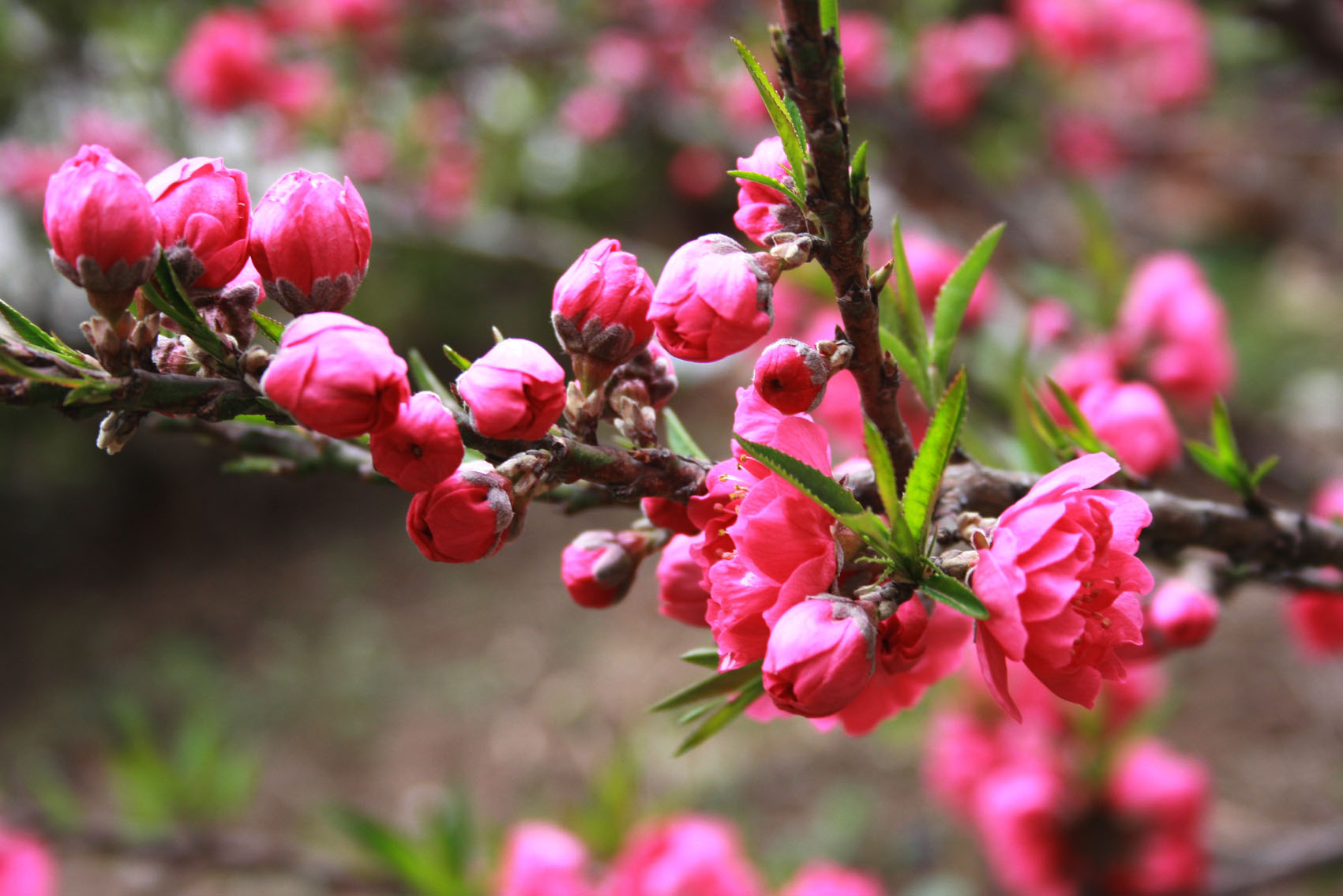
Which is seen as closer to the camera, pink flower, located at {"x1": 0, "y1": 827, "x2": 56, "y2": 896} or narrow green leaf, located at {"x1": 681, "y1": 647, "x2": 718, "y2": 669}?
narrow green leaf, located at {"x1": 681, "y1": 647, "x2": 718, "y2": 669}

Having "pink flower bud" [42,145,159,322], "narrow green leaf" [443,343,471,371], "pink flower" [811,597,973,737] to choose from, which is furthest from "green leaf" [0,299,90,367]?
"pink flower" [811,597,973,737]

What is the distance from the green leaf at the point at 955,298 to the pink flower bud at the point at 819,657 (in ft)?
0.60

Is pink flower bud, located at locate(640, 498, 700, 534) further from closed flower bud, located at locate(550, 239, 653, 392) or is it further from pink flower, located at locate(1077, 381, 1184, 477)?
pink flower, located at locate(1077, 381, 1184, 477)

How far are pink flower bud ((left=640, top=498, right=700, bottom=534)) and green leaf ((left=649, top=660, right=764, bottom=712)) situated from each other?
0.24 feet

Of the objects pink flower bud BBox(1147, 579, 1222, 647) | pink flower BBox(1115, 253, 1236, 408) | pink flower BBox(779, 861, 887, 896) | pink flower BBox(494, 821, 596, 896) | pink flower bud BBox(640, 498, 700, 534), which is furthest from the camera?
pink flower BBox(779, 861, 887, 896)

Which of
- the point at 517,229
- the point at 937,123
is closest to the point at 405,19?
the point at 517,229

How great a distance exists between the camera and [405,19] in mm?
2273

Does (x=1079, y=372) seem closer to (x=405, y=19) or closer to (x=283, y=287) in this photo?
(x=283, y=287)

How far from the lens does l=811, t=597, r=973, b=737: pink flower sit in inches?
14.8

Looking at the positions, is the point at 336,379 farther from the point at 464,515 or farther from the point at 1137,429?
the point at 1137,429

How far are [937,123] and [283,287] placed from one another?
1.88 meters

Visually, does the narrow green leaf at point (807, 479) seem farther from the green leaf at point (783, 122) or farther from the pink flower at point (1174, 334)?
the pink flower at point (1174, 334)

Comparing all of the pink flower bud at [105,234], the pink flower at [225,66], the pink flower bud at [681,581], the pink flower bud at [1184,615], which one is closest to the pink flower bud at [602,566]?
the pink flower bud at [681,581]

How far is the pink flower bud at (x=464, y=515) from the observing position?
0.35 metres
